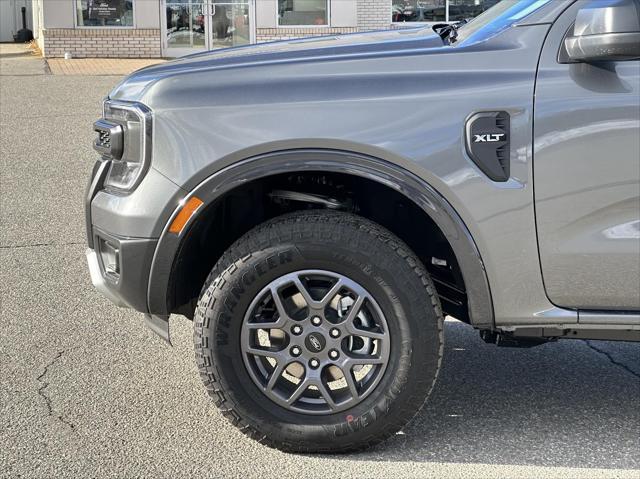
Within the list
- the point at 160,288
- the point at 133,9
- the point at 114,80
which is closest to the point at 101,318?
the point at 160,288

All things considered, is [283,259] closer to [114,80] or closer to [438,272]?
[438,272]

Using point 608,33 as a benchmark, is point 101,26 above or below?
above

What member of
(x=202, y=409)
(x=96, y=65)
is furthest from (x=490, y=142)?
(x=96, y=65)

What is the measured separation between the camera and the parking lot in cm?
355

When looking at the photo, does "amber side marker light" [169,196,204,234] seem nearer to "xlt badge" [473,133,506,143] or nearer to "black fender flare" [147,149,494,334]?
"black fender flare" [147,149,494,334]

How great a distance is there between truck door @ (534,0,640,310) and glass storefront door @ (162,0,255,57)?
17055mm

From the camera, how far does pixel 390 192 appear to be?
12.3 feet

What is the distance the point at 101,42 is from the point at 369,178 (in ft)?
57.0

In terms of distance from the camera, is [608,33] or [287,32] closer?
[608,33]

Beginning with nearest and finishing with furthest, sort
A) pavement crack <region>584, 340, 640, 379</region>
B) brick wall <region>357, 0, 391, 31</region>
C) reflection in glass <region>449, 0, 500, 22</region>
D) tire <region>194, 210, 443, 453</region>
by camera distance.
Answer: tire <region>194, 210, 443, 453</region>, pavement crack <region>584, 340, 640, 379</region>, reflection in glass <region>449, 0, 500, 22</region>, brick wall <region>357, 0, 391, 31</region>

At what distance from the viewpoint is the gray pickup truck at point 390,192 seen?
10.9 ft

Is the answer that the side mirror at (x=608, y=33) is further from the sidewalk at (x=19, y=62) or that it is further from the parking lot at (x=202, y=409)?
the sidewalk at (x=19, y=62)

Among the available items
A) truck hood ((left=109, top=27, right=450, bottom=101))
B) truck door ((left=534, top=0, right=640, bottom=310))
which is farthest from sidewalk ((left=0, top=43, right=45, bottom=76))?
truck door ((left=534, top=0, right=640, bottom=310))

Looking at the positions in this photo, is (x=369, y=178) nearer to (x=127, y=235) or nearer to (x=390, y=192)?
(x=390, y=192)
